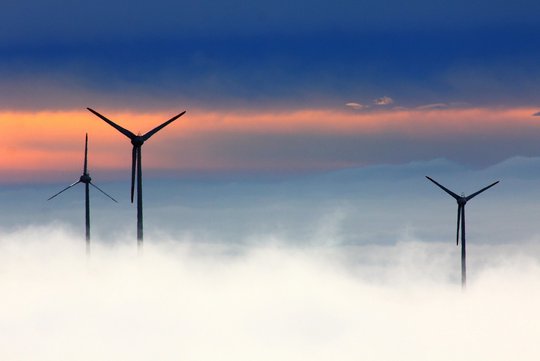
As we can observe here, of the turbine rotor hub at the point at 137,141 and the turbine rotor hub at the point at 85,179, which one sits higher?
→ the turbine rotor hub at the point at 137,141

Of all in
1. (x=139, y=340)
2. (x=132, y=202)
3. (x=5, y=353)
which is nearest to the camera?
(x=132, y=202)

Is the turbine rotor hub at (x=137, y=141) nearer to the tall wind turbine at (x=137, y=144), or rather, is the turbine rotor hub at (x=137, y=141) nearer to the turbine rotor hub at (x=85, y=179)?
the tall wind turbine at (x=137, y=144)

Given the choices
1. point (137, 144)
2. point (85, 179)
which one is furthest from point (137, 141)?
point (85, 179)

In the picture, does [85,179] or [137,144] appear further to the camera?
[85,179]

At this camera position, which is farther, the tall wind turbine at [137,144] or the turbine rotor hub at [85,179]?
the turbine rotor hub at [85,179]

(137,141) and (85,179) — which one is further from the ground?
(137,141)

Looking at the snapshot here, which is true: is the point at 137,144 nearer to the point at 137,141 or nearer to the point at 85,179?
the point at 137,141

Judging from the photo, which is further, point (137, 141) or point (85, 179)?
point (85, 179)

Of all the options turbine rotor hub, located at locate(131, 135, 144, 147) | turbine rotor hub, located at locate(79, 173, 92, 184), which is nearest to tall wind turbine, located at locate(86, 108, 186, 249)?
turbine rotor hub, located at locate(131, 135, 144, 147)

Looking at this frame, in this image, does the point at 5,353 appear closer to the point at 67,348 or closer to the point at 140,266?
the point at 67,348

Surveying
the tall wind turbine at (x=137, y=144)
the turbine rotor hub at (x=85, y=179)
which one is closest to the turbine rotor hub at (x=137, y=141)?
the tall wind turbine at (x=137, y=144)

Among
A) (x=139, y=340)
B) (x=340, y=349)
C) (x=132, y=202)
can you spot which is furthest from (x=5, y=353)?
(x=132, y=202)
